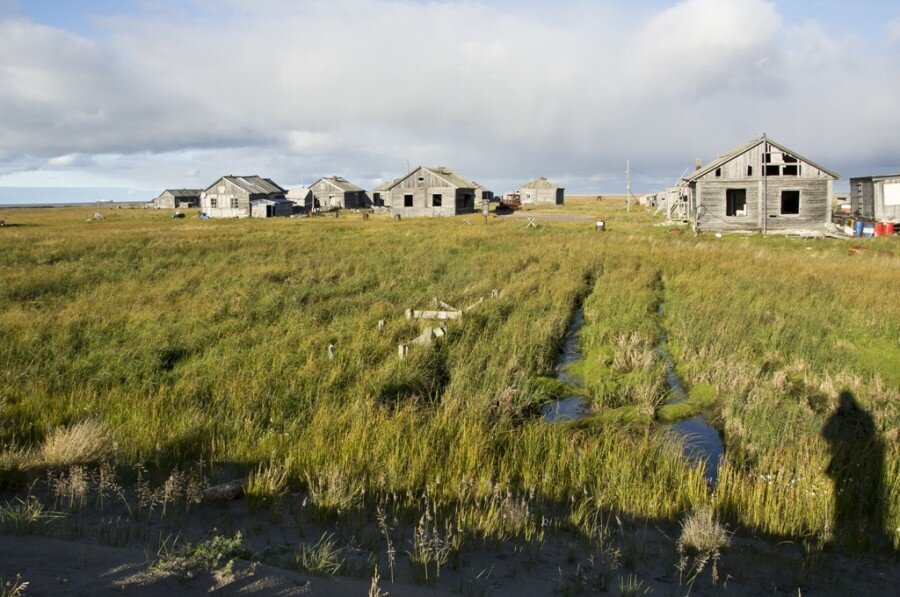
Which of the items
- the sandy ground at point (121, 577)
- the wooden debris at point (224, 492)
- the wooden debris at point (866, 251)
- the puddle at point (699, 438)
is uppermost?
the wooden debris at point (866, 251)

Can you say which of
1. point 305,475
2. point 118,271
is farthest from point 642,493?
point 118,271

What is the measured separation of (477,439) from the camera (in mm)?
5906

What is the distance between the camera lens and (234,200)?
5859 centimetres

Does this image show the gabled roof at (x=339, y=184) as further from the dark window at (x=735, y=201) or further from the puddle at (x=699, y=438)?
the puddle at (x=699, y=438)

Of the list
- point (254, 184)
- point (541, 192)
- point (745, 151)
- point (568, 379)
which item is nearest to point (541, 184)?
point (541, 192)

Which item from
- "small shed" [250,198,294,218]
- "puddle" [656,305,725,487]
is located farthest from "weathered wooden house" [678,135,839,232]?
"small shed" [250,198,294,218]

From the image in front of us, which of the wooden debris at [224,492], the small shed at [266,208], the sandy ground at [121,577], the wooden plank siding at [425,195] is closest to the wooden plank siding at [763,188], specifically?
the wooden plank siding at [425,195]

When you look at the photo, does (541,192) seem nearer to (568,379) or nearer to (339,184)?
(339,184)

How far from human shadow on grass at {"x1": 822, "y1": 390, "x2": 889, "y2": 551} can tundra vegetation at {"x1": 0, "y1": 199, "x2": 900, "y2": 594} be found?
3cm

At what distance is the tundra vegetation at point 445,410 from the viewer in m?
4.46

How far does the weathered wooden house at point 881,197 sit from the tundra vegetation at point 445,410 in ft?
58.1

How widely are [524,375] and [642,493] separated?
11.1 ft

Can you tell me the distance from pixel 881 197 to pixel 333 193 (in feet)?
176

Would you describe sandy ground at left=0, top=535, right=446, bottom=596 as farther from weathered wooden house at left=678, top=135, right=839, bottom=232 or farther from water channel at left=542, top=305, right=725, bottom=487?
weathered wooden house at left=678, top=135, right=839, bottom=232
